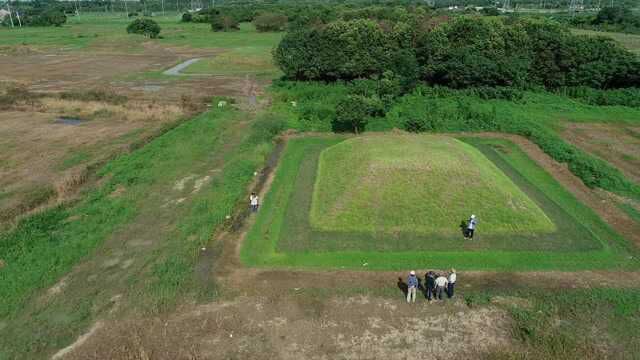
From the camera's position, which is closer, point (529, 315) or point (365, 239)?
point (529, 315)

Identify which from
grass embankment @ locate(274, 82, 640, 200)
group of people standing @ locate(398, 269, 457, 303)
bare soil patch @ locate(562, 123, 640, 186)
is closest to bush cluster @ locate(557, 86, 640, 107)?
grass embankment @ locate(274, 82, 640, 200)

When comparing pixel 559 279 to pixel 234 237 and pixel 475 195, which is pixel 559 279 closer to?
pixel 475 195

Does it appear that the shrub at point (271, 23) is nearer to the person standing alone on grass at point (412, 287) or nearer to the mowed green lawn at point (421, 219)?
the mowed green lawn at point (421, 219)

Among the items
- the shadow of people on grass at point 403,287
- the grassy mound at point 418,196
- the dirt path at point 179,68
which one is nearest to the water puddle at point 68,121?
the dirt path at point 179,68

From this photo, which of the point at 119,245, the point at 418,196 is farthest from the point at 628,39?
the point at 119,245

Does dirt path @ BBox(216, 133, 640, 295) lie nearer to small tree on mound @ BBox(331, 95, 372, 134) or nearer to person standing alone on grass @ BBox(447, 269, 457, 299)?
person standing alone on grass @ BBox(447, 269, 457, 299)

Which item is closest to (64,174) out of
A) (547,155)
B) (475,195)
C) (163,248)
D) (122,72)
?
(163,248)

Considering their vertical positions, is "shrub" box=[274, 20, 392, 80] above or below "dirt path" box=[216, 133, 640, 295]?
above
